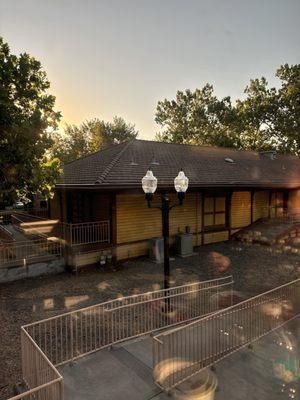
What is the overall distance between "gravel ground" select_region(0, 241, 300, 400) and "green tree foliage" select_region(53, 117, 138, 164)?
1583 inches

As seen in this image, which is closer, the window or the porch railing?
the window

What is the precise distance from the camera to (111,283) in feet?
35.4

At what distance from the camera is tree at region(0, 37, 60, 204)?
8.84m

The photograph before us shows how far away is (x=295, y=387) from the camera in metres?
5.08

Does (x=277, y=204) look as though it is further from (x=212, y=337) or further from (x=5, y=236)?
(x=5, y=236)

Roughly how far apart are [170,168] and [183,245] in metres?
4.37

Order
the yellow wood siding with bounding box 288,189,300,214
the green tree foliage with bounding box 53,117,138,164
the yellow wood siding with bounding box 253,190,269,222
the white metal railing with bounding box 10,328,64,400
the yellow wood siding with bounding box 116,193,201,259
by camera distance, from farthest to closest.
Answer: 1. the green tree foliage with bounding box 53,117,138,164
2. the yellow wood siding with bounding box 288,189,300,214
3. the yellow wood siding with bounding box 253,190,269,222
4. the yellow wood siding with bounding box 116,193,201,259
5. the white metal railing with bounding box 10,328,64,400

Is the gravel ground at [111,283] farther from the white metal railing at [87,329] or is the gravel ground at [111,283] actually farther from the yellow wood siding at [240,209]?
the yellow wood siding at [240,209]

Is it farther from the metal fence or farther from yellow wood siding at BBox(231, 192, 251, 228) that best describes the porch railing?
the metal fence

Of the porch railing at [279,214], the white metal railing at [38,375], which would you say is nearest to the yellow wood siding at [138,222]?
the porch railing at [279,214]

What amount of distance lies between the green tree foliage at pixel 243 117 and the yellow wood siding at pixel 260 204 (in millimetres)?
18797

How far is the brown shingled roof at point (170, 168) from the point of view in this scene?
44.4 feet

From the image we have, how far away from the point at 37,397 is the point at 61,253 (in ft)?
27.5

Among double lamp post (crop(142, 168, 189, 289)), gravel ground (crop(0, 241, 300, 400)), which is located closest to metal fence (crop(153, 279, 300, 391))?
double lamp post (crop(142, 168, 189, 289))
